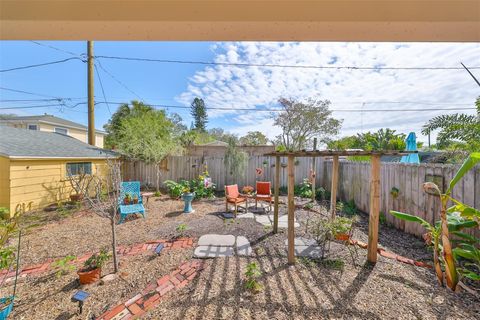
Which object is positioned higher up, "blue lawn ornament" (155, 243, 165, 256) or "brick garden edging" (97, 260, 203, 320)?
"blue lawn ornament" (155, 243, 165, 256)

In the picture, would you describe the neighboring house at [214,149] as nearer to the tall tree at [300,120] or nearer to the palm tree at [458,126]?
the tall tree at [300,120]

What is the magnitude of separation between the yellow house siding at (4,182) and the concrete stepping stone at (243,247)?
678 cm

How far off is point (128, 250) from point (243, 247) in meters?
2.14

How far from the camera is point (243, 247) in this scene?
12.1 ft

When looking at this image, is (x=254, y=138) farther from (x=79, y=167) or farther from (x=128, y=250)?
(x=128, y=250)

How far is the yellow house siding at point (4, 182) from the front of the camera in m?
5.53

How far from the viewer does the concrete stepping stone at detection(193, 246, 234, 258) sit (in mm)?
3326

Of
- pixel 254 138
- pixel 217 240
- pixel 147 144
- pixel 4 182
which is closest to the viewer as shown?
pixel 217 240

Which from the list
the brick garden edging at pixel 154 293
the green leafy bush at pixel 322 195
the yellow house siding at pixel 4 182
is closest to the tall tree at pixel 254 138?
the green leafy bush at pixel 322 195

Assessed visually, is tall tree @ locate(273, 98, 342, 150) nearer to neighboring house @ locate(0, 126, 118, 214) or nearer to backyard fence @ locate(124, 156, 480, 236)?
backyard fence @ locate(124, 156, 480, 236)

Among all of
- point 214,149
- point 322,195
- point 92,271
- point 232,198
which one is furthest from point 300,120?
point 92,271

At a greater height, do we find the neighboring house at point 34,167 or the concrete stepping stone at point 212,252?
the neighboring house at point 34,167

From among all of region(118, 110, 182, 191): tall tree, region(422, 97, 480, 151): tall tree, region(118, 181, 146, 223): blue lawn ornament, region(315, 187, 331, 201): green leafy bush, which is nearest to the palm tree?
region(422, 97, 480, 151): tall tree

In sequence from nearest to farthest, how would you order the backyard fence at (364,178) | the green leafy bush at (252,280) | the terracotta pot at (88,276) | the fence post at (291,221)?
the green leafy bush at (252,280), the terracotta pot at (88,276), the fence post at (291,221), the backyard fence at (364,178)
